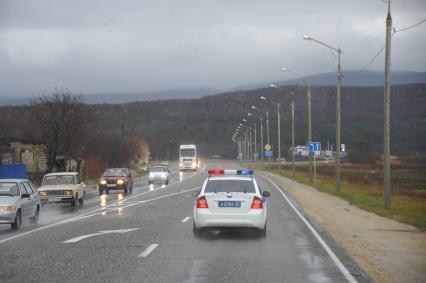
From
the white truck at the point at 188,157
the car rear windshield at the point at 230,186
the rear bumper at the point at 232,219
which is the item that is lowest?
the rear bumper at the point at 232,219

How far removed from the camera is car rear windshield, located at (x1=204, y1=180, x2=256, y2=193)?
17.5m

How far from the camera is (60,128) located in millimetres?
57844

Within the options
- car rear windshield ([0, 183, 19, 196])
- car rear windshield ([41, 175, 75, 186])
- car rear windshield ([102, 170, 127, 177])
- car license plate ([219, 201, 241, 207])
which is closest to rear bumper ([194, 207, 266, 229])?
car license plate ([219, 201, 241, 207])

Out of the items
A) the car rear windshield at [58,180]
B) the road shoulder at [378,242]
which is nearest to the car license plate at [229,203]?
the road shoulder at [378,242]

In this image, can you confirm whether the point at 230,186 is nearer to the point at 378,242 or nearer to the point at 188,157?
the point at 378,242

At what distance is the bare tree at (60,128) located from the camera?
5672 centimetres

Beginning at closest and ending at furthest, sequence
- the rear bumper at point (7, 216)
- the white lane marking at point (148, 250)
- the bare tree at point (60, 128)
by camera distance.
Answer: the white lane marking at point (148, 250) → the rear bumper at point (7, 216) → the bare tree at point (60, 128)

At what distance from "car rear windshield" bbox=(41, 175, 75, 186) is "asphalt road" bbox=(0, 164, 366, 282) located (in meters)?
9.32

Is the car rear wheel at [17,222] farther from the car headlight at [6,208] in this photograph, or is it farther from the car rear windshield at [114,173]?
the car rear windshield at [114,173]

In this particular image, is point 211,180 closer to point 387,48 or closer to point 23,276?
point 23,276

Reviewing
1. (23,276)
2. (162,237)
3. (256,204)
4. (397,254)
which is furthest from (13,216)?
(397,254)

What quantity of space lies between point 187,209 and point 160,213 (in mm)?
2356

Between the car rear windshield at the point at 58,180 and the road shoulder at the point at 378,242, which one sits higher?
the car rear windshield at the point at 58,180

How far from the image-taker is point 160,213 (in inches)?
1017
